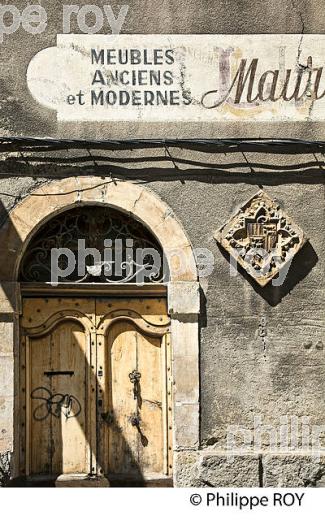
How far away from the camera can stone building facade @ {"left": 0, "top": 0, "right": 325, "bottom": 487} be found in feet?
33.8

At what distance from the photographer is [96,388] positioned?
1060 cm

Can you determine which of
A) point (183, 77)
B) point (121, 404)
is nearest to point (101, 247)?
point (121, 404)

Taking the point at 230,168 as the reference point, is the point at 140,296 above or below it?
below

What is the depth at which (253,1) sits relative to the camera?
10.7 meters

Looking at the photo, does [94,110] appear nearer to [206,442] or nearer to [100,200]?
[100,200]

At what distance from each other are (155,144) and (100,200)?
29.1 inches

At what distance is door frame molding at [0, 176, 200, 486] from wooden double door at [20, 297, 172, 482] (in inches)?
10.6

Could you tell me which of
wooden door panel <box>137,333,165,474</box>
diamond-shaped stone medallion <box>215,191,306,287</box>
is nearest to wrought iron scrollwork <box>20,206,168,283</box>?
diamond-shaped stone medallion <box>215,191,306,287</box>

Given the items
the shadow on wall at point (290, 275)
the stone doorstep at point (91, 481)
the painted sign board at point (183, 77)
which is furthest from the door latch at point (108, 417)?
the painted sign board at point (183, 77)

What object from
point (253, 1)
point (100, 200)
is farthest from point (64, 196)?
point (253, 1)

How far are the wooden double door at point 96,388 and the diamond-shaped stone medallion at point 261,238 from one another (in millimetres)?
920

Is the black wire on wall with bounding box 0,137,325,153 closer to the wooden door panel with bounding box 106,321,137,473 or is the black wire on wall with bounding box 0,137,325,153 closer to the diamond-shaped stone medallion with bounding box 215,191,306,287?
the diamond-shaped stone medallion with bounding box 215,191,306,287

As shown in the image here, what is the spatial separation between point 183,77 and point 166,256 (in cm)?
172

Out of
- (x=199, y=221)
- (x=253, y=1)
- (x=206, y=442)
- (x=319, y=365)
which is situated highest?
(x=253, y=1)
